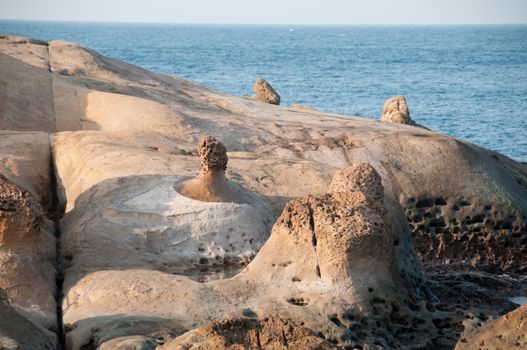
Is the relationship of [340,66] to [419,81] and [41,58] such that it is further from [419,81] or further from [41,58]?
[41,58]

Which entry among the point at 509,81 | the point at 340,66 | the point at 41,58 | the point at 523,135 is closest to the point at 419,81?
Result: the point at 509,81

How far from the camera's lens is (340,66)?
60.5 m

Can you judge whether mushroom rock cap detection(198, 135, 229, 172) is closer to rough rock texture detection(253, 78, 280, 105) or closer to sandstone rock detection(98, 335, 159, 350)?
sandstone rock detection(98, 335, 159, 350)

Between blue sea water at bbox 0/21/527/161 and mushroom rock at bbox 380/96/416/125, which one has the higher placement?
mushroom rock at bbox 380/96/416/125

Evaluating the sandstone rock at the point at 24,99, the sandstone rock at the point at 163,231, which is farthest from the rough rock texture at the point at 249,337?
the sandstone rock at the point at 24,99

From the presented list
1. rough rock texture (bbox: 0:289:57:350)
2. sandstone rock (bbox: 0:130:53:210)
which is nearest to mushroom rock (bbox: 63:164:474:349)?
rough rock texture (bbox: 0:289:57:350)

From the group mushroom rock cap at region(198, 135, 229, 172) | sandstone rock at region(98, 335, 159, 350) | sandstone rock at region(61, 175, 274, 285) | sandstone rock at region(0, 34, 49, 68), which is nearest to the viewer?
sandstone rock at region(98, 335, 159, 350)

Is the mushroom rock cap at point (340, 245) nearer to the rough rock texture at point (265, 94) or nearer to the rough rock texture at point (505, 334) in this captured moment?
the rough rock texture at point (505, 334)

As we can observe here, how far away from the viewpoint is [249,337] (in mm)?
5500

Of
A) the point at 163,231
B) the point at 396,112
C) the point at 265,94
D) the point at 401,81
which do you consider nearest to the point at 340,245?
the point at 163,231

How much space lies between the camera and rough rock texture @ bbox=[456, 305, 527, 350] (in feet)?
18.8

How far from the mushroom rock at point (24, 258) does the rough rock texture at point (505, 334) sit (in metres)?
3.24

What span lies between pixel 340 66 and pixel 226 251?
2060 inches

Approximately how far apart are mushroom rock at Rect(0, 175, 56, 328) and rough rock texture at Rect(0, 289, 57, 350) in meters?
0.92
